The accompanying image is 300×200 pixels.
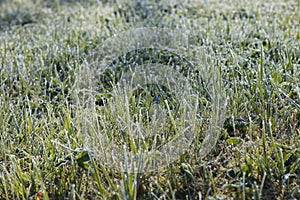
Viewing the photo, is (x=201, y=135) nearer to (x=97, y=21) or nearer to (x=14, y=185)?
(x=14, y=185)

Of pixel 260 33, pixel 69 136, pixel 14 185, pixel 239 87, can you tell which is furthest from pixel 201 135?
pixel 260 33

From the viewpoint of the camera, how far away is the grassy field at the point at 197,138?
70.9 inches

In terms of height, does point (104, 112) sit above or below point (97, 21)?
below

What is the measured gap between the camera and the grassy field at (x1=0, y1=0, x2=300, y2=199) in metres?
1.80

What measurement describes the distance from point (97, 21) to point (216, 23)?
120cm

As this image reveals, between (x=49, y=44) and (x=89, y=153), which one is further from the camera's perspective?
(x=49, y=44)

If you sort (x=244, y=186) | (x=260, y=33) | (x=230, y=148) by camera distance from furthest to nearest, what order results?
(x=260, y=33) < (x=230, y=148) < (x=244, y=186)

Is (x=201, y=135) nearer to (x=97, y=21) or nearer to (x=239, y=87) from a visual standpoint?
(x=239, y=87)

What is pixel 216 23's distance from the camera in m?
3.68

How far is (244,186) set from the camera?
5.53 ft

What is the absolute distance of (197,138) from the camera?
2.00m

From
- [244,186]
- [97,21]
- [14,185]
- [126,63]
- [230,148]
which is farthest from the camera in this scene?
[97,21]

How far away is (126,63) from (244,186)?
Answer: 1.63 m

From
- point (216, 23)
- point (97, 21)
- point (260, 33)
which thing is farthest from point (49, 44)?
point (260, 33)
